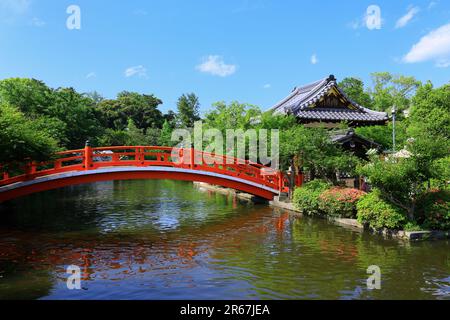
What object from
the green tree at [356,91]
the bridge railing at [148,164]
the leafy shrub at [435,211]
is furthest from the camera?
the green tree at [356,91]

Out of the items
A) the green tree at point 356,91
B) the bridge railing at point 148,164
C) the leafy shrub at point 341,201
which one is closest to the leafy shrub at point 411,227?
the leafy shrub at point 341,201

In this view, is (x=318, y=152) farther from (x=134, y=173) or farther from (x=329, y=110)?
(x=134, y=173)

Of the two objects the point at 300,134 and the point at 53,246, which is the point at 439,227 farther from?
the point at 53,246

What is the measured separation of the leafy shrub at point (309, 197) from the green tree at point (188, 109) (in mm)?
50925

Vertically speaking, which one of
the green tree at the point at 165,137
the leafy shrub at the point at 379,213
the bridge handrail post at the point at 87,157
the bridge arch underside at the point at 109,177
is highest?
the green tree at the point at 165,137

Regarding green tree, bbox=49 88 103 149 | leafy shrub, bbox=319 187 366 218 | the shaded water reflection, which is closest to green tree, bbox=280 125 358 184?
leafy shrub, bbox=319 187 366 218

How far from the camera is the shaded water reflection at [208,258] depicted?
8.77m

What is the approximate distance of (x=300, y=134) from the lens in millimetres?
19047

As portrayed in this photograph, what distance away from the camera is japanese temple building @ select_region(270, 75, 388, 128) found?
80.5ft

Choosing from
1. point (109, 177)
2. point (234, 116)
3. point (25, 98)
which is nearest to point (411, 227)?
point (109, 177)

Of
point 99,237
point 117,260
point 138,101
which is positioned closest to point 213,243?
point 117,260

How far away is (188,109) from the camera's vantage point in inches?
2790

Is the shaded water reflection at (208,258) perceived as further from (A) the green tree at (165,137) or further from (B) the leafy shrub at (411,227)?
(A) the green tree at (165,137)
